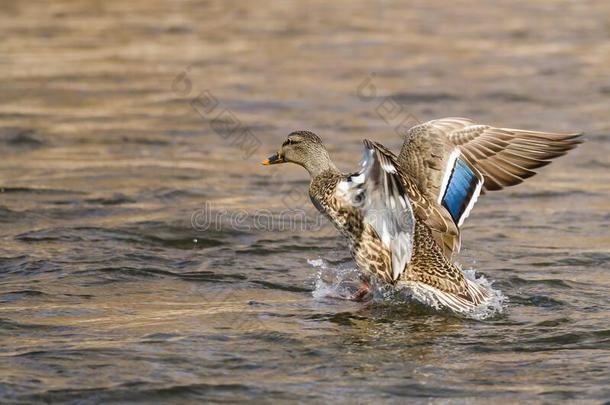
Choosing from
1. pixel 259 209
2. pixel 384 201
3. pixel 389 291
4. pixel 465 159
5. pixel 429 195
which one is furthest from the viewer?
pixel 259 209

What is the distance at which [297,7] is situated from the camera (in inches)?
779

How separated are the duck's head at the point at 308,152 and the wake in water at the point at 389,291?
78cm

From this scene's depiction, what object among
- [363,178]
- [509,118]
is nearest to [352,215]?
[363,178]

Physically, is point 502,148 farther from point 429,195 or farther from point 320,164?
point 320,164

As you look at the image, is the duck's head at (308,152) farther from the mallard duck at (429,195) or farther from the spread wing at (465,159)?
the spread wing at (465,159)

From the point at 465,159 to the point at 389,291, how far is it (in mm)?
997

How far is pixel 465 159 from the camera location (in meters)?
7.71

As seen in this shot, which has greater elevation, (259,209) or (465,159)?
(465,159)

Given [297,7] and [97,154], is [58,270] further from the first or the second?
[297,7]

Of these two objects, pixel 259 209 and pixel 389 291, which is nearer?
pixel 389 291

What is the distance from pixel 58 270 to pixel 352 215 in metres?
2.10

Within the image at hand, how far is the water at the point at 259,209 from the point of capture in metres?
6.23

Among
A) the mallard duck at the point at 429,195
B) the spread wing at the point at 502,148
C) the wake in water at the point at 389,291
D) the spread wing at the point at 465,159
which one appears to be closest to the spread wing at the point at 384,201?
the mallard duck at the point at 429,195

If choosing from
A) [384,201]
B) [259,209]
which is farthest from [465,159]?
[259,209]
